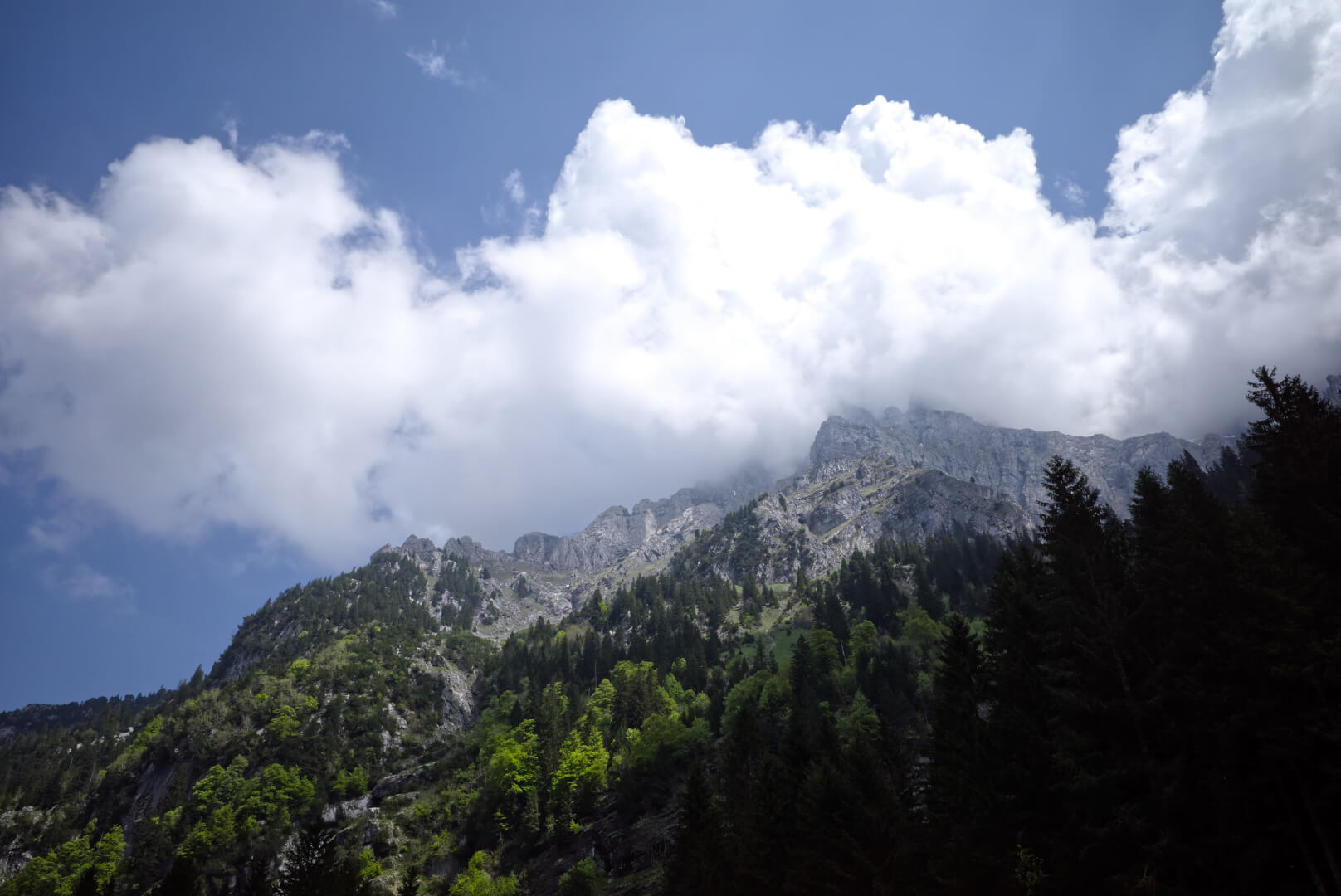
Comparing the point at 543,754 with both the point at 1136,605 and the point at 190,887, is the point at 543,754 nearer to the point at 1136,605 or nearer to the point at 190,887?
the point at 190,887

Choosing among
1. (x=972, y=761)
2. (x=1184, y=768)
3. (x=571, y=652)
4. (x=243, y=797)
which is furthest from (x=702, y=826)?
(x=571, y=652)

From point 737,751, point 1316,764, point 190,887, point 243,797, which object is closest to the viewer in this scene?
point 1316,764

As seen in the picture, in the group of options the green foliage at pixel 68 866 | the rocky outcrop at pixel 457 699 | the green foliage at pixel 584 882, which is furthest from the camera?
the rocky outcrop at pixel 457 699

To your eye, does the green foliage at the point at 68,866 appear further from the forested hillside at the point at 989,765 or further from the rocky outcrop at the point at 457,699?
the rocky outcrop at the point at 457,699

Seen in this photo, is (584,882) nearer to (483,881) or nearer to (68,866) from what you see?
(483,881)

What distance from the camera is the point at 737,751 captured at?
58.5 m

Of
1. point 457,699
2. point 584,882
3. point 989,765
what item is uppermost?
point 457,699

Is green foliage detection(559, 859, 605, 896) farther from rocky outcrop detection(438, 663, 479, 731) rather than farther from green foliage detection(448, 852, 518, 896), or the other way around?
rocky outcrop detection(438, 663, 479, 731)

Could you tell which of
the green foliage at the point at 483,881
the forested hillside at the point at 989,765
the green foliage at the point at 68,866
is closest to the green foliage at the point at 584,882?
the forested hillside at the point at 989,765

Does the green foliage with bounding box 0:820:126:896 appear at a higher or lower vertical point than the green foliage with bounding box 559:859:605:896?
higher

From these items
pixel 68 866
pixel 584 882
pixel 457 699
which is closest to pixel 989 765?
pixel 584 882

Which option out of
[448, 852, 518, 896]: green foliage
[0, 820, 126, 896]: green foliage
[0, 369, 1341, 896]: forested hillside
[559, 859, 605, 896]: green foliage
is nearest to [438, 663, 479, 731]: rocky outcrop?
[0, 369, 1341, 896]: forested hillside

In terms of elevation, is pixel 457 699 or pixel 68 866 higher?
pixel 457 699

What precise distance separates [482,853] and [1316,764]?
105472mm
